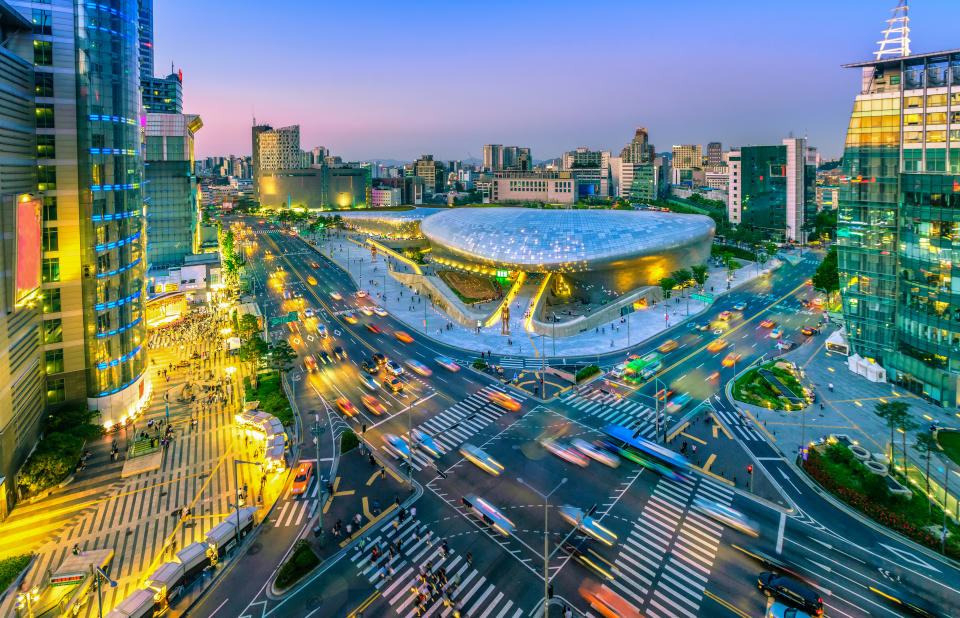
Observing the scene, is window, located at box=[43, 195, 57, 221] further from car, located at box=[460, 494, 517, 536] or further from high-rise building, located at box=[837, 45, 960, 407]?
high-rise building, located at box=[837, 45, 960, 407]

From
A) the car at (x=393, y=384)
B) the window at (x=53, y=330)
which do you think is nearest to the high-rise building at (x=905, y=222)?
the car at (x=393, y=384)

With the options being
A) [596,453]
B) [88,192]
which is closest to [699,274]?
[596,453]

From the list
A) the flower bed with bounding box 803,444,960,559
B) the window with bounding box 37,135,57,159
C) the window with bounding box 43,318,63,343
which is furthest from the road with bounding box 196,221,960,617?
the window with bounding box 37,135,57,159

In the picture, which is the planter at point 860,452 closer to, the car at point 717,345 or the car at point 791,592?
the car at point 791,592

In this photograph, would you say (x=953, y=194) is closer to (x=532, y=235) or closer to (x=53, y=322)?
(x=532, y=235)

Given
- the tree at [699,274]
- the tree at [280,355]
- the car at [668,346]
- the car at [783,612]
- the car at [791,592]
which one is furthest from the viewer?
the tree at [699,274]

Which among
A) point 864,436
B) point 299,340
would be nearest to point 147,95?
point 299,340
